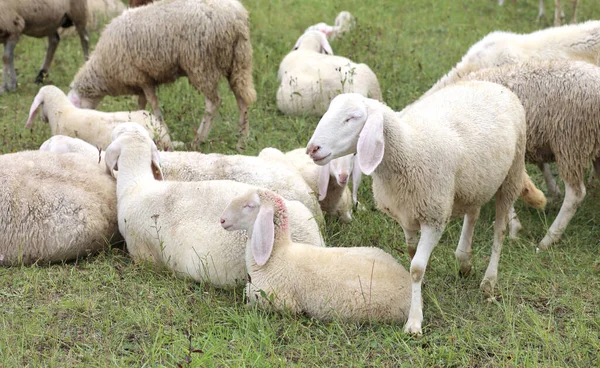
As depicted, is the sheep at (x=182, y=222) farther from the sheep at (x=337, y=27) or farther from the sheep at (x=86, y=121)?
the sheep at (x=337, y=27)

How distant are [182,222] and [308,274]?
0.92 m

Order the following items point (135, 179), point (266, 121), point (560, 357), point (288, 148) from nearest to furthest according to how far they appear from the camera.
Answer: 1. point (560, 357)
2. point (135, 179)
3. point (288, 148)
4. point (266, 121)

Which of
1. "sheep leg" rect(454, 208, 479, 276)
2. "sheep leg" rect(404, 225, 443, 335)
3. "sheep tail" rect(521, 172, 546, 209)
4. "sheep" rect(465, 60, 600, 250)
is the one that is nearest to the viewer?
"sheep leg" rect(404, 225, 443, 335)

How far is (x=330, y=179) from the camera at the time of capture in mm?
5164

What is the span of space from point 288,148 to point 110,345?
3.34 m

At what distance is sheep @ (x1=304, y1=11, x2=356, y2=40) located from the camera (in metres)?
9.66

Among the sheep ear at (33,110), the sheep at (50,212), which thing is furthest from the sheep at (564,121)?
the sheep ear at (33,110)

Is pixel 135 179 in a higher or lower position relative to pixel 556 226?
higher

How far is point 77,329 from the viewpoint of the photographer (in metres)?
3.80

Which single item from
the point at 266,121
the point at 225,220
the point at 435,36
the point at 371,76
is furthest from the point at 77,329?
the point at 435,36

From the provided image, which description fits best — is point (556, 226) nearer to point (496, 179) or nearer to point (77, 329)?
point (496, 179)

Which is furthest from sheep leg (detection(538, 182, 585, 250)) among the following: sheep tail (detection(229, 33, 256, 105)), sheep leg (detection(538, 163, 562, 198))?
sheep tail (detection(229, 33, 256, 105))

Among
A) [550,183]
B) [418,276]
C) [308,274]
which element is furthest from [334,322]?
[550,183]

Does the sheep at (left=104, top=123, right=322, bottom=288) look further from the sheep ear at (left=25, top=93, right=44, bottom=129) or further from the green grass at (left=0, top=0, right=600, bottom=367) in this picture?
the sheep ear at (left=25, top=93, right=44, bottom=129)
